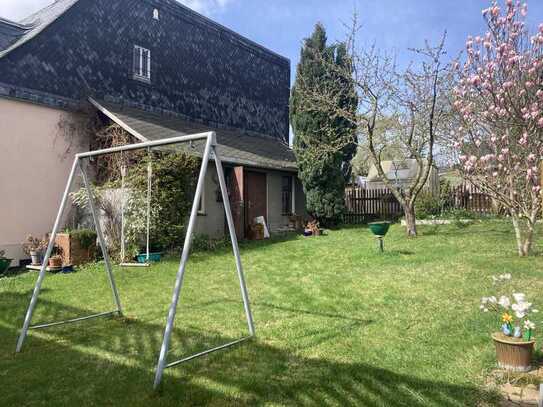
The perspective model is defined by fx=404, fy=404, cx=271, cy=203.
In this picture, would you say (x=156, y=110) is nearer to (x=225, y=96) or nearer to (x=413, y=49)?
(x=225, y=96)

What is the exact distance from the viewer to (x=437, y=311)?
4.90 m

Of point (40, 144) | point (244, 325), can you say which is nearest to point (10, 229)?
point (40, 144)

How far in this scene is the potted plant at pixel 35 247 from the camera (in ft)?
29.4

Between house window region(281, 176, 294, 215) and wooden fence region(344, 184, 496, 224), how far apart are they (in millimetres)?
2075

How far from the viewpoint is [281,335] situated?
4.31 metres

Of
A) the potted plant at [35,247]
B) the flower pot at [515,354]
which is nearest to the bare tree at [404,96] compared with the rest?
the flower pot at [515,354]

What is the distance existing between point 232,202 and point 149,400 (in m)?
9.02

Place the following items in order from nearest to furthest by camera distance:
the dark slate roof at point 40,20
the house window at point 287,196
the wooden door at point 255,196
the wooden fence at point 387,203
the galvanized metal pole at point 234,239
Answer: the galvanized metal pole at point 234,239 → the dark slate roof at point 40,20 → the wooden door at point 255,196 → the house window at point 287,196 → the wooden fence at point 387,203

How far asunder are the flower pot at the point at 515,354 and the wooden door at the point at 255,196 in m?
9.67

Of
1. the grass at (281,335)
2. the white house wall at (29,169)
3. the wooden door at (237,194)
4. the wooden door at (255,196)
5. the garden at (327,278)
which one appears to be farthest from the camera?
the wooden door at (255,196)

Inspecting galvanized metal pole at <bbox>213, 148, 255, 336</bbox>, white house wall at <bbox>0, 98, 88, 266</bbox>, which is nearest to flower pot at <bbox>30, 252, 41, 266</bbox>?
white house wall at <bbox>0, 98, 88, 266</bbox>

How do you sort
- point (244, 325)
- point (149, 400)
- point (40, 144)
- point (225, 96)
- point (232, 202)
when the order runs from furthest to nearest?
1. point (225, 96)
2. point (232, 202)
3. point (40, 144)
4. point (244, 325)
5. point (149, 400)

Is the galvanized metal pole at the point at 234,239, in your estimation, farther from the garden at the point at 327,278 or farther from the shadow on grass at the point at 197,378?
the shadow on grass at the point at 197,378

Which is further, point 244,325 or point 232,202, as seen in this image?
point 232,202
